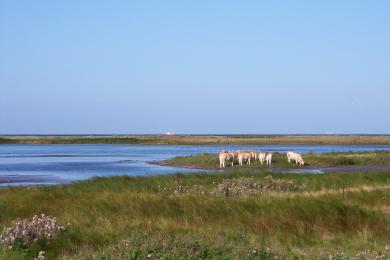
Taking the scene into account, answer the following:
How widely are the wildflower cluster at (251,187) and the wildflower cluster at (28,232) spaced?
32.1 ft

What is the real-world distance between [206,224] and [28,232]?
4.59m

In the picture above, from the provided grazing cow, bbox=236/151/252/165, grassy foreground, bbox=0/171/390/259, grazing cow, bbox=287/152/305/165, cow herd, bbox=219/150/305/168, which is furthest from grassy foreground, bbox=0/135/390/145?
grassy foreground, bbox=0/171/390/259

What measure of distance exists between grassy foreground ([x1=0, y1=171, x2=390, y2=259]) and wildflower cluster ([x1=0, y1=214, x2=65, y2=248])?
0.51 feet

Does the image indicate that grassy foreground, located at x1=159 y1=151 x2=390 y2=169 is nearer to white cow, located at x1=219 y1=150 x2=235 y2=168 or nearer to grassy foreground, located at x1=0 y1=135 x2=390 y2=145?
white cow, located at x1=219 y1=150 x2=235 y2=168

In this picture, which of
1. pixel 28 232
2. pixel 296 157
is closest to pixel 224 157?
pixel 296 157

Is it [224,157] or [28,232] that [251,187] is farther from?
[224,157]

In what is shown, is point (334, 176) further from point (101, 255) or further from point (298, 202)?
point (101, 255)

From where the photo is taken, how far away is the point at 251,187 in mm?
23219

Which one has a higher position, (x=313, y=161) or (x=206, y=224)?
(x=206, y=224)

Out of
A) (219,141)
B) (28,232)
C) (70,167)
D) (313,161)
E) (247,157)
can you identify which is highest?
(28,232)

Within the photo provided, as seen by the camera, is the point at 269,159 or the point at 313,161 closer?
the point at 269,159

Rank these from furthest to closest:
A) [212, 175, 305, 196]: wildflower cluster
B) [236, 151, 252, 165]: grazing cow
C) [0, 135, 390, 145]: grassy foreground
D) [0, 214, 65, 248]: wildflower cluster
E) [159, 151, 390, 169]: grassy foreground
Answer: [0, 135, 390, 145]: grassy foreground < [236, 151, 252, 165]: grazing cow < [159, 151, 390, 169]: grassy foreground < [212, 175, 305, 196]: wildflower cluster < [0, 214, 65, 248]: wildflower cluster

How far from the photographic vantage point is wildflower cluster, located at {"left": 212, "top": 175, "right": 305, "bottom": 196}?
69.4 ft

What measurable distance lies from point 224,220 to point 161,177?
13280mm
